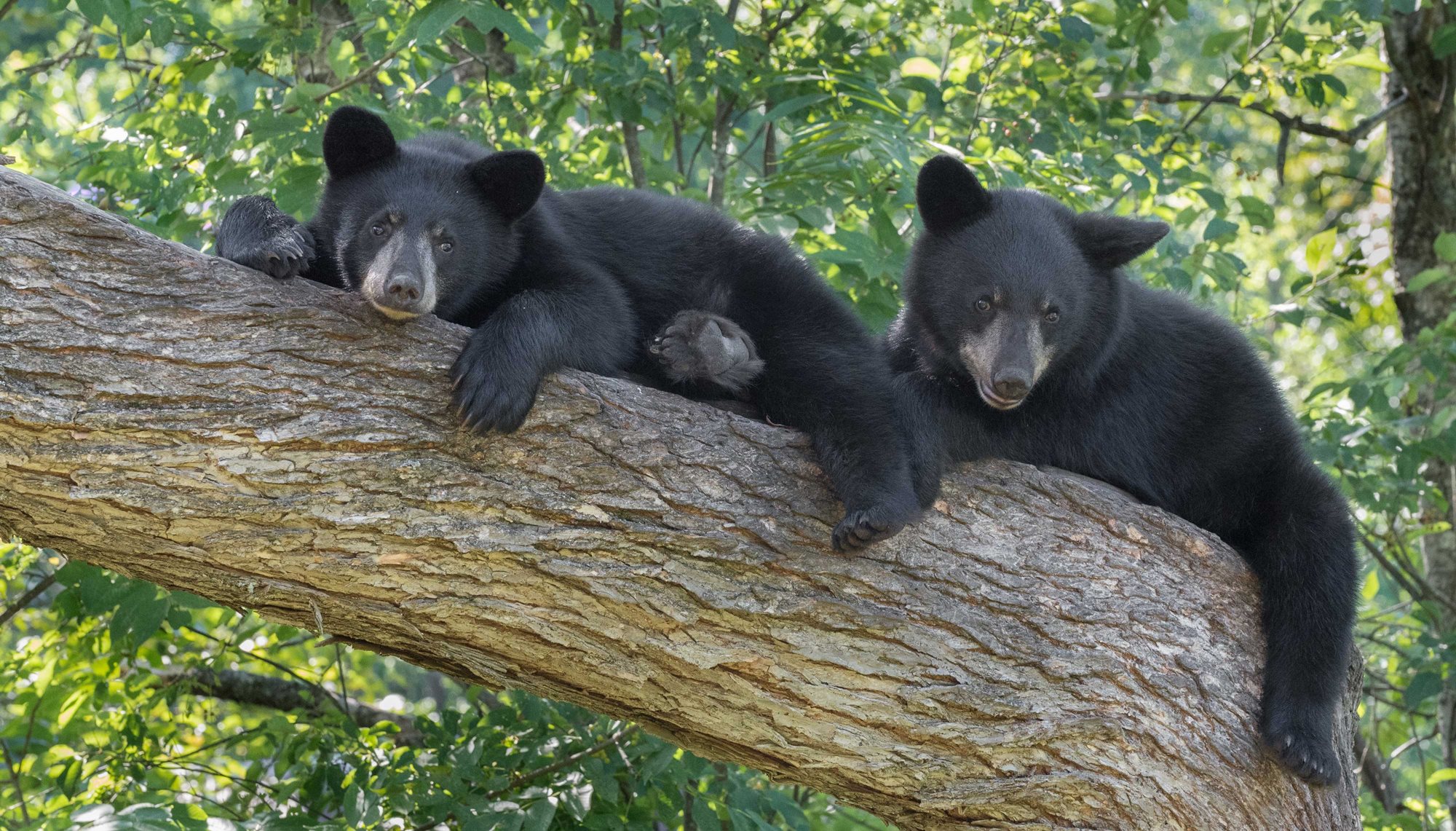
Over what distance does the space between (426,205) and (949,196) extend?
74.9 inches

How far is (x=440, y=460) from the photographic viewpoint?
10.5ft

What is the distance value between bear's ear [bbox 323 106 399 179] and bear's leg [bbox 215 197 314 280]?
303 millimetres

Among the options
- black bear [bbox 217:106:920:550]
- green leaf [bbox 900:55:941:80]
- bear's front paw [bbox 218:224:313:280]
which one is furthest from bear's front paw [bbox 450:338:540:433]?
green leaf [bbox 900:55:941:80]

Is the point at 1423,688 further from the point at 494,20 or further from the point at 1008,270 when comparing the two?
the point at 494,20

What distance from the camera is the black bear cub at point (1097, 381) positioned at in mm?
4207

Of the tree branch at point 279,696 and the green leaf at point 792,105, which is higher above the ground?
the green leaf at point 792,105

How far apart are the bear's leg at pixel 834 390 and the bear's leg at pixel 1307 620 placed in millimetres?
1263

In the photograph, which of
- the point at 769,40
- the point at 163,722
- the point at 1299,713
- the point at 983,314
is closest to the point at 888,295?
the point at 983,314

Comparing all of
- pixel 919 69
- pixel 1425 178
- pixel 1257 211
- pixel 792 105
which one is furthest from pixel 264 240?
pixel 1425 178

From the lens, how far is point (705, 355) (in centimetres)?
414

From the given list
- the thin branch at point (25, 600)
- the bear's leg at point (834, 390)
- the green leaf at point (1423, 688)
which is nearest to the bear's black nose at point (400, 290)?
the bear's leg at point (834, 390)

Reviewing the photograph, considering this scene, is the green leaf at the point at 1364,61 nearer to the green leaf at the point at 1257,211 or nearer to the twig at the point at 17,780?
the green leaf at the point at 1257,211

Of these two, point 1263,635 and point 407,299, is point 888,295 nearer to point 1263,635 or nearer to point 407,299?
point 1263,635

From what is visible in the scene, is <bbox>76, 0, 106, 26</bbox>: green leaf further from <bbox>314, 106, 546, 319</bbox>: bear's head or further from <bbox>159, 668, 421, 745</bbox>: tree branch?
<bbox>159, 668, 421, 745</bbox>: tree branch
